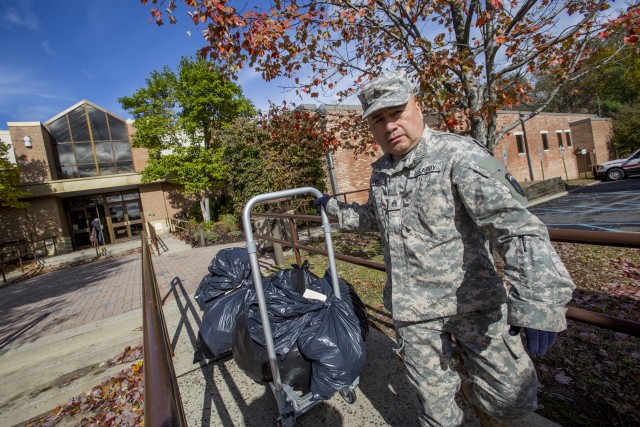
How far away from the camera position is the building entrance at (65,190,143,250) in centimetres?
2059

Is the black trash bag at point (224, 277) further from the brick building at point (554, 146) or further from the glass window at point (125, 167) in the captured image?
the glass window at point (125, 167)

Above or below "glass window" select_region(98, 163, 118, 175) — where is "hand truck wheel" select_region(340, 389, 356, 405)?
below

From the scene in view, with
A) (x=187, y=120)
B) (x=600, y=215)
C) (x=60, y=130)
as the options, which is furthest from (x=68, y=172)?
(x=600, y=215)

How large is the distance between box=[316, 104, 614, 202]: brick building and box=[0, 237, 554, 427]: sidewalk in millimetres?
13165

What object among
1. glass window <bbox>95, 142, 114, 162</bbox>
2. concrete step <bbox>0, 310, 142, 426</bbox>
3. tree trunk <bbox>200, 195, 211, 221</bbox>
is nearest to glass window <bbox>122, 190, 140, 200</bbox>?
glass window <bbox>95, 142, 114, 162</bbox>

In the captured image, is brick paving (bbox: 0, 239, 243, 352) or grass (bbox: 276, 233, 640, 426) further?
brick paving (bbox: 0, 239, 243, 352)

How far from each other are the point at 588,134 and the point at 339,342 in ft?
119

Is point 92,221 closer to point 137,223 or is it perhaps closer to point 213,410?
point 137,223

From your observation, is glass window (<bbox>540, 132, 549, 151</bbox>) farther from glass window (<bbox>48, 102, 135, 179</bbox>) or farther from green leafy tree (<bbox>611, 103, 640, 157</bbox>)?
glass window (<bbox>48, 102, 135, 179</bbox>)

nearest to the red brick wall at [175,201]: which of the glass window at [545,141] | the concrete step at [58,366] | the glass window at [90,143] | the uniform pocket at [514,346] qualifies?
the glass window at [90,143]

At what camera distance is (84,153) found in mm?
20781

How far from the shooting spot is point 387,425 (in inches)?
73.8

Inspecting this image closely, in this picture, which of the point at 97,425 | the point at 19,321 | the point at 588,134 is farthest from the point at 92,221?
the point at 588,134

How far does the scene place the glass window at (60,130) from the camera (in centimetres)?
2025
